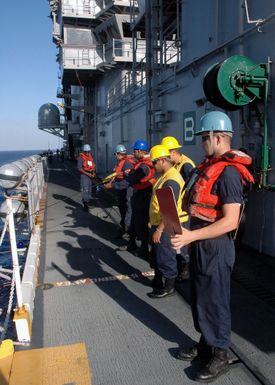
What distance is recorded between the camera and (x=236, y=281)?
4.85 metres

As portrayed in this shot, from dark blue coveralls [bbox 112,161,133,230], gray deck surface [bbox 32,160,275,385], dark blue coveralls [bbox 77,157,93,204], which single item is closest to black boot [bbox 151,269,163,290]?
gray deck surface [bbox 32,160,275,385]

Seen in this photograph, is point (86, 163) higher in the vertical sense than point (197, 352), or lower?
higher

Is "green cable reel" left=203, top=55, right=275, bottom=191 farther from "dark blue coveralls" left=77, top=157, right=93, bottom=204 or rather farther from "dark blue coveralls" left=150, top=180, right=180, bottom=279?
"dark blue coveralls" left=77, top=157, right=93, bottom=204

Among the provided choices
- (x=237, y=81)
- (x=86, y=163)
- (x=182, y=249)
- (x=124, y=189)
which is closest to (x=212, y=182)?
(x=182, y=249)

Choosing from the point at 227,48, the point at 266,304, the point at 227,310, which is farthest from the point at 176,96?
the point at 227,310

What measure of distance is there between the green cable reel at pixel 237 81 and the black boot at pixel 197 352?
11.5 ft

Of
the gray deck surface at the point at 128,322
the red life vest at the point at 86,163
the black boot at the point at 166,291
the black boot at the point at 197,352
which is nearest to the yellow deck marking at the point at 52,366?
the gray deck surface at the point at 128,322

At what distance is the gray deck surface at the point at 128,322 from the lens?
295 cm

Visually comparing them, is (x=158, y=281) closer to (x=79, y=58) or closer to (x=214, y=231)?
(x=214, y=231)

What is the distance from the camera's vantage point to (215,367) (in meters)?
2.81

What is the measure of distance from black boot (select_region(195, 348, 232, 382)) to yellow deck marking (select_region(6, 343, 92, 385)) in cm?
86

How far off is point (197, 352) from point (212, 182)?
1.47m

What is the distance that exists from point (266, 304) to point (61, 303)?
2.32 metres

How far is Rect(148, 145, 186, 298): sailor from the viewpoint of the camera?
4.09 m
